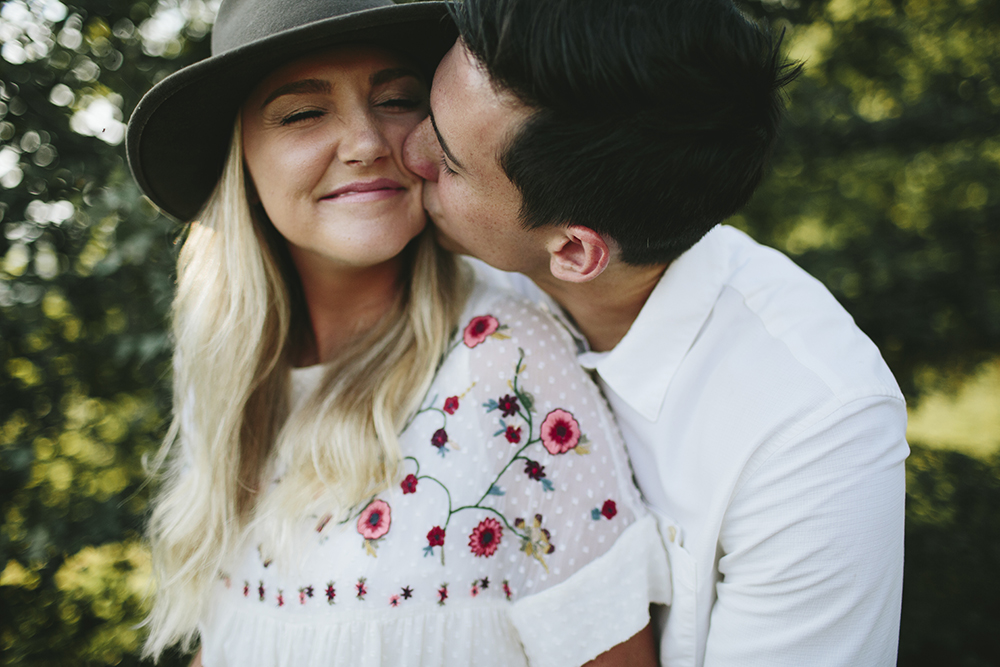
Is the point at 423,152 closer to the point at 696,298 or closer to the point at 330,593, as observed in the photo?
the point at 696,298

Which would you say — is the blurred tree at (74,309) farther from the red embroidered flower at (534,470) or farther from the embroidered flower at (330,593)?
the red embroidered flower at (534,470)

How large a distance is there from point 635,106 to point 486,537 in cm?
106

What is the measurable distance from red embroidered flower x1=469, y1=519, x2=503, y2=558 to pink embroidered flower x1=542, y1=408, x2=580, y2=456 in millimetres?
228

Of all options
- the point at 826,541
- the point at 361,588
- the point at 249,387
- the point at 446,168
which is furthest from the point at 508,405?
the point at 249,387

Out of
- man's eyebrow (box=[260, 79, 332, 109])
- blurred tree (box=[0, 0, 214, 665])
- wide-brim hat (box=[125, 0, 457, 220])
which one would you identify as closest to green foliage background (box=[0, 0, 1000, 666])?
blurred tree (box=[0, 0, 214, 665])

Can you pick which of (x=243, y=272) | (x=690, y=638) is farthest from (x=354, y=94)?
(x=690, y=638)

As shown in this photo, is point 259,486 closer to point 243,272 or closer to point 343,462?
point 343,462

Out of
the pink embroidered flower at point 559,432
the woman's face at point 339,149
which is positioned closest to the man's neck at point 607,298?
the pink embroidered flower at point 559,432

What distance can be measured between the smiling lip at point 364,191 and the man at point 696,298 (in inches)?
4.4

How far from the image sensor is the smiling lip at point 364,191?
173 centimetres

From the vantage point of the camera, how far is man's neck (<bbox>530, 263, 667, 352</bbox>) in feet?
5.62

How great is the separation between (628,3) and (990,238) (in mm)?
4881

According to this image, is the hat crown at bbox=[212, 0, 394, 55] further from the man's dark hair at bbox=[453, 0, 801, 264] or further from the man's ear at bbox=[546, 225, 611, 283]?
the man's ear at bbox=[546, 225, 611, 283]

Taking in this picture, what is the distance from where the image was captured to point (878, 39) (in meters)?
3.88
